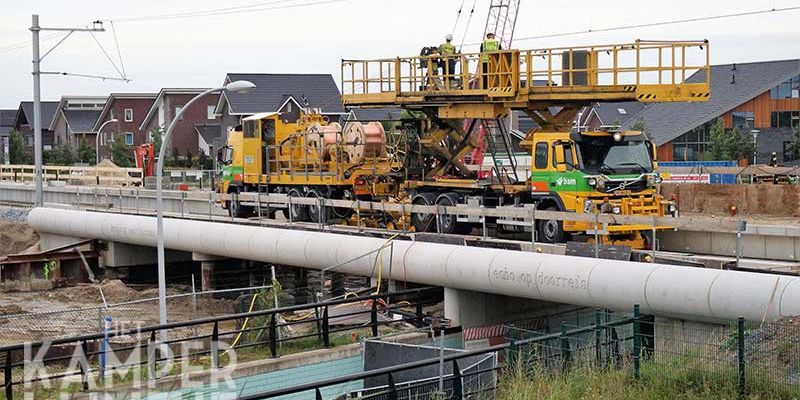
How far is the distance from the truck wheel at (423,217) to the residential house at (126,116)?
63388mm

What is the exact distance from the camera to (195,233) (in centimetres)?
3250

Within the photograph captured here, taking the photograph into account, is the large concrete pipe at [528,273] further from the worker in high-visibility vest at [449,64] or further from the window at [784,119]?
the window at [784,119]

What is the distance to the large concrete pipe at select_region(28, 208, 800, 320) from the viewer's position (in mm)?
18469

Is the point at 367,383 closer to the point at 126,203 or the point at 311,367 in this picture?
the point at 311,367

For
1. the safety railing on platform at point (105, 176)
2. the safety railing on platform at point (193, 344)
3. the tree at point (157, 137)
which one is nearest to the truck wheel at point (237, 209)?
the safety railing on platform at point (193, 344)

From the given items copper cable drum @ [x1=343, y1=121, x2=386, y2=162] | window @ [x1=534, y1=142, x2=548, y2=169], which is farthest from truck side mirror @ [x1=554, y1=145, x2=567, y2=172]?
copper cable drum @ [x1=343, y1=121, x2=386, y2=162]

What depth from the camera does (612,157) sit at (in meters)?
25.8

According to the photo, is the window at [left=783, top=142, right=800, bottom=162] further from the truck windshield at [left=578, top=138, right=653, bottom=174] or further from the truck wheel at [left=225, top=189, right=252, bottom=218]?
the truck windshield at [left=578, top=138, right=653, bottom=174]

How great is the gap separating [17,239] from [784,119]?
40.9 meters

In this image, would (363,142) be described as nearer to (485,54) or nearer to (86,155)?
(485,54)

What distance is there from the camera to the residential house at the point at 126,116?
9119 cm

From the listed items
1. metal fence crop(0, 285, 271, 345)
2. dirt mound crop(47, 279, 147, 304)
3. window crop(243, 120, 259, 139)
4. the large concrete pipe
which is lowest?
dirt mound crop(47, 279, 147, 304)

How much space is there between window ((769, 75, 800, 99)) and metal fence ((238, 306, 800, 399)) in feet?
158

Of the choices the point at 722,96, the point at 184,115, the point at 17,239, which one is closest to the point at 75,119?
the point at 184,115
